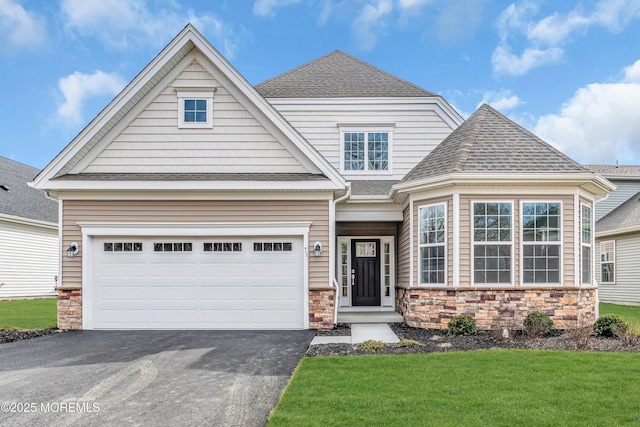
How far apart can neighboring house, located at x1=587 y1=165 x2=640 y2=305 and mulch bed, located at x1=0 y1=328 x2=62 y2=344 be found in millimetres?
18126

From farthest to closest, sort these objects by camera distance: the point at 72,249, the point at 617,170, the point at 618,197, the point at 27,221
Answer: the point at 617,170 → the point at 618,197 → the point at 27,221 → the point at 72,249

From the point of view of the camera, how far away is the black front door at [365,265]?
43.3 ft

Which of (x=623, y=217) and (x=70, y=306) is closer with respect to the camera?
(x=70, y=306)

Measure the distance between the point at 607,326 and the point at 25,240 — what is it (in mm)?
20501

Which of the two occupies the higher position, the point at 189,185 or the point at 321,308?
the point at 189,185

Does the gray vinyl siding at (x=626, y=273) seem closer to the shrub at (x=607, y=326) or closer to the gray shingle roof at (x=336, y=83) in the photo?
the gray shingle roof at (x=336, y=83)

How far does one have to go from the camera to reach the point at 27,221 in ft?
61.6

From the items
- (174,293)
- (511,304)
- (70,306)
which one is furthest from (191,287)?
(511,304)

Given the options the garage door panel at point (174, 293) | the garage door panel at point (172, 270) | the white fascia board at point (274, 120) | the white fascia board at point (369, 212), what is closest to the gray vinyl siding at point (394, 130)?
the white fascia board at point (369, 212)

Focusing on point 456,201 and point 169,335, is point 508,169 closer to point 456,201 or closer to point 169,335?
point 456,201

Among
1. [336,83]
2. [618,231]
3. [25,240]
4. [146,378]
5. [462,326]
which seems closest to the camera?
[146,378]

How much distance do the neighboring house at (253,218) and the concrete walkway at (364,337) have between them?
764mm

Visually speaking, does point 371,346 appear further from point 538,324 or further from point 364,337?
point 538,324

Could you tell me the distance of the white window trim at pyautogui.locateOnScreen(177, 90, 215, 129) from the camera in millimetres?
10602
